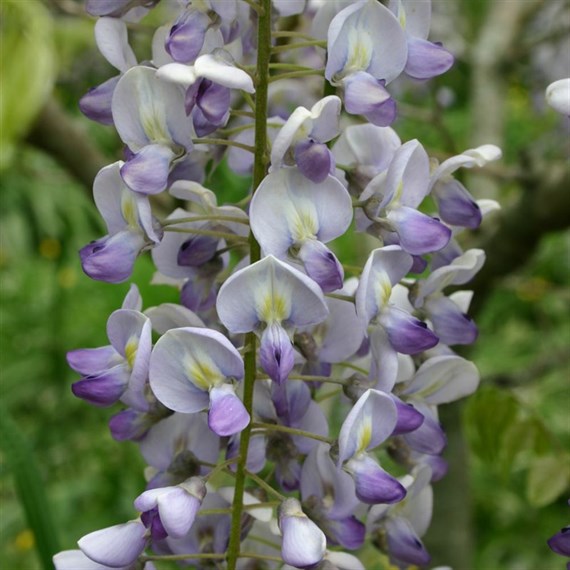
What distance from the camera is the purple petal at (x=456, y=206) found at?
677 millimetres

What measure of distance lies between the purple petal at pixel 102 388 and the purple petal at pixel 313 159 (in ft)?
Answer: 0.59

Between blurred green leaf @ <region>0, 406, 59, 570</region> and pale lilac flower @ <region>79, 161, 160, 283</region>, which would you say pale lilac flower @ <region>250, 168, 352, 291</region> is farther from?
blurred green leaf @ <region>0, 406, 59, 570</region>

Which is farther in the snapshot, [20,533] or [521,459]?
[521,459]

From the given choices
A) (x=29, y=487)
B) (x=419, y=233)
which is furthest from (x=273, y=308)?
(x=29, y=487)

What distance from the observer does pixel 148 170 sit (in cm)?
60

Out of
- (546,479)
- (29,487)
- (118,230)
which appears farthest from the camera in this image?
(546,479)

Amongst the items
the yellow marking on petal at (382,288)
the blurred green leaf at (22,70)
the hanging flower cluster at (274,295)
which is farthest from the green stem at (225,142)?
the blurred green leaf at (22,70)

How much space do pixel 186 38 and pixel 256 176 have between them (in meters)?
0.09

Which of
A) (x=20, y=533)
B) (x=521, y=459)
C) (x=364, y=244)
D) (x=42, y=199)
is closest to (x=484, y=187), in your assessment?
(x=364, y=244)

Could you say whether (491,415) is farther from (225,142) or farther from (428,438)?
(225,142)

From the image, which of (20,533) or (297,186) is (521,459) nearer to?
(20,533)

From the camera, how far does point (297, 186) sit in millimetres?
596

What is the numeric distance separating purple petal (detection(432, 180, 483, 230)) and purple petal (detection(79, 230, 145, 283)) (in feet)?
0.68

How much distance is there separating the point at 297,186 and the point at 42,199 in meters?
3.03
